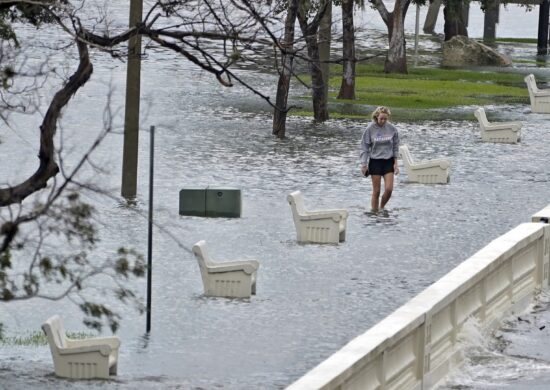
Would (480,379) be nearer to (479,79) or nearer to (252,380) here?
(252,380)

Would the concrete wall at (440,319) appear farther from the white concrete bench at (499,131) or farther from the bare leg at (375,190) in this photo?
the white concrete bench at (499,131)

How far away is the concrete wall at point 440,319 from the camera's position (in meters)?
11.0

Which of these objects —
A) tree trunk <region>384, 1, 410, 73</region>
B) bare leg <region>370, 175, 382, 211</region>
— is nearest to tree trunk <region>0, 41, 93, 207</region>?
bare leg <region>370, 175, 382, 211</region>

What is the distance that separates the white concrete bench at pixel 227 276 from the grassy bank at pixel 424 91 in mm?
22569

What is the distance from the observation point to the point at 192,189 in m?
23.9

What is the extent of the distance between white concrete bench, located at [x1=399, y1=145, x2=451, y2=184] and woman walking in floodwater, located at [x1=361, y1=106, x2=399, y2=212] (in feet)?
11.0

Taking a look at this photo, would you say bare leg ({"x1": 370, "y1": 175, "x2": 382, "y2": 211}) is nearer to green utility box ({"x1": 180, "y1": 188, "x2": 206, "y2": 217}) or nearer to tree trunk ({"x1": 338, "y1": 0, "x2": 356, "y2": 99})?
green utility box ({"x1": 180, "y1": 188, "x2": 206, "y2": 217})

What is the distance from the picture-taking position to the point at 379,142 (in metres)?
25.0

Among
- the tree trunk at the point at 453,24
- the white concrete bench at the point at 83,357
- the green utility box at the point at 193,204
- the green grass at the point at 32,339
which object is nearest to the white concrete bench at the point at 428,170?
the green utility box at the point at 193,204

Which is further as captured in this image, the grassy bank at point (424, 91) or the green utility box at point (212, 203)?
the grassy bank at point (424, 91)

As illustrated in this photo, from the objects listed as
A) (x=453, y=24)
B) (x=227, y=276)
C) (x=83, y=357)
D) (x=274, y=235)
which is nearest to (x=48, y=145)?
(x=83, y=357)

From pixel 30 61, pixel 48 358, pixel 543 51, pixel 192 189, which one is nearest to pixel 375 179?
pixel 192 189

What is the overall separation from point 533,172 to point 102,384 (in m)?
17.6

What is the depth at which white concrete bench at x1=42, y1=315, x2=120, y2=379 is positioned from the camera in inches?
580
